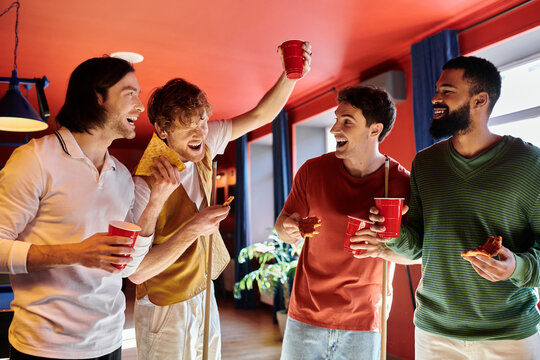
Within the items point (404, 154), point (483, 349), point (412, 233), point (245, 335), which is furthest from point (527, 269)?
point (245, 335)

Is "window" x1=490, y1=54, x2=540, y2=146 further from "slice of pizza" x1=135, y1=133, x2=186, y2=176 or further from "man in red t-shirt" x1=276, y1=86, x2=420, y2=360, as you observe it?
"slice of pizza" x1=135, y1=133, x2=186, y2=176

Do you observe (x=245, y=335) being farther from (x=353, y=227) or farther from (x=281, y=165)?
(x=353, y=227)

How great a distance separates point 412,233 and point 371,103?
706 mm

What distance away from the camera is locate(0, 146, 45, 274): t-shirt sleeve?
1223 mm

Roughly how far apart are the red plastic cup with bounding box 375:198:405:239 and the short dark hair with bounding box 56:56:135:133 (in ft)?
3.46

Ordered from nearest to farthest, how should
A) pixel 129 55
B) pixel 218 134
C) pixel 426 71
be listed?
pixel 218 134
pixel 426 71
pixel 129 55

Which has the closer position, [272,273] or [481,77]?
[481,77]

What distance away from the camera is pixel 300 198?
223cm

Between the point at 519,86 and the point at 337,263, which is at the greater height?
the point at 519,86

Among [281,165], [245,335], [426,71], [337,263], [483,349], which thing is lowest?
[245,335]

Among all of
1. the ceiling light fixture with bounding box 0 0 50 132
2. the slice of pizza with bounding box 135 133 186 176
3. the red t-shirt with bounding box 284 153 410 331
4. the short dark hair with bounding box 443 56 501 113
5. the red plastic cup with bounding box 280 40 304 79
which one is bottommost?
the red t-shirt with bounding box 284 153 410 331

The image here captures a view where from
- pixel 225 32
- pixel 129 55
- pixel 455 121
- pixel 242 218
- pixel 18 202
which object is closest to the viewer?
pixel 18 202

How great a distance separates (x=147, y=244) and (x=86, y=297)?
0.93 feet

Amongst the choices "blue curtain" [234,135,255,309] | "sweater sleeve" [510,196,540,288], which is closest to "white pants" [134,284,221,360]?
"sweater sleeve" [510,196,540,288]
